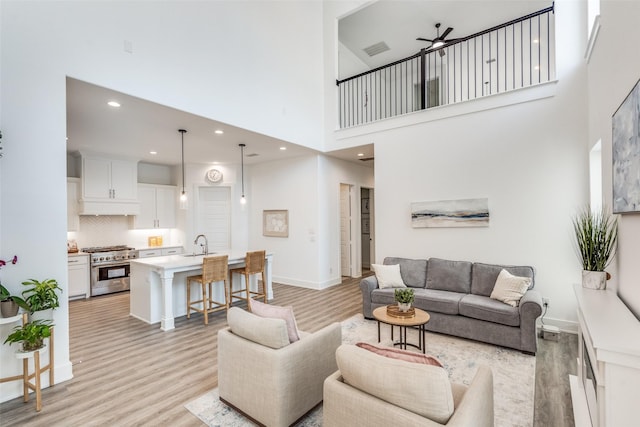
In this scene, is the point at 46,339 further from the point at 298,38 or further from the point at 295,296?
the point at 298,38

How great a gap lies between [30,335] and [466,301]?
170 inches

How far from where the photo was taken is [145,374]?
296 cm

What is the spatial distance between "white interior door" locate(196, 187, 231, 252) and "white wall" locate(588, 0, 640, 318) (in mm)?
6772

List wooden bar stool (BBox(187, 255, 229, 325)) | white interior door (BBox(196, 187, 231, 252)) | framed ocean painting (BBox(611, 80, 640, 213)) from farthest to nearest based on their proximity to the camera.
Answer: white interior door (BBox(196, 187, 231, 252)) → wooden bar stool (BBox(187, 255, 229, 325)) → framed ocean painting (BBox(611, 80, 640, 213))

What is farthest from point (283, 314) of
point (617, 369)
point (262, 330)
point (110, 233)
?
point (110, 233)

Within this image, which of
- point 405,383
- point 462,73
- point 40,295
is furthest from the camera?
point 462,73

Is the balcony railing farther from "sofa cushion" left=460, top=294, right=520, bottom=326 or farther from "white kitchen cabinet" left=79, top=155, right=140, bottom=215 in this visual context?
"white kitchen cabinet" left=79, top=155, right=140, bottom=215

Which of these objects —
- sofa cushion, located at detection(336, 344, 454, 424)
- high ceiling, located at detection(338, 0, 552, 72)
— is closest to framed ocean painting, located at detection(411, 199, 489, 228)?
sofa cushion, located at detection(336, 344, 454, 424)

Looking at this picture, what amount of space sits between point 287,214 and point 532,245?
4.54m

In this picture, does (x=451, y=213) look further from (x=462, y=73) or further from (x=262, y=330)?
(x=462, y=73)

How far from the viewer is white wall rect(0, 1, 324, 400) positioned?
2.59 meters

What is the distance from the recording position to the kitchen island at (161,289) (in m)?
4.19

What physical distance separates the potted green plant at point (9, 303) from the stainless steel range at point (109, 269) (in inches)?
153

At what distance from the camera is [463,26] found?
6625 millimetres
